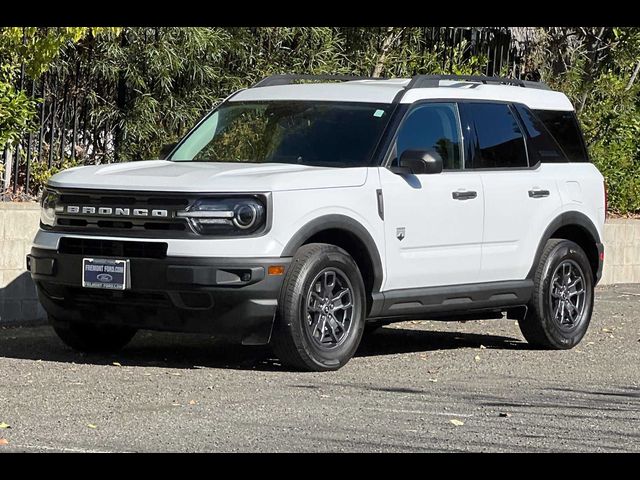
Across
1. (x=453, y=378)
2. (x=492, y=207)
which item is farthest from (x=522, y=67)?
(x=453, y=378)

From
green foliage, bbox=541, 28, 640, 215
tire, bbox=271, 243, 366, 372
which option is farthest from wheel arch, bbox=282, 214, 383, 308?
green foliage, bbox=541, 28, 640, 215

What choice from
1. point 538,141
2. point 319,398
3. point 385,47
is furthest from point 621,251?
point 319,398

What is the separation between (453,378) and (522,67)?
9986 mm

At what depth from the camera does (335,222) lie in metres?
10.2

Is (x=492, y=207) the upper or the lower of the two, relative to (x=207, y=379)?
upper

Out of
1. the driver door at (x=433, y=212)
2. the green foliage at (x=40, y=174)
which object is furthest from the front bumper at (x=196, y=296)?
the green foliage at (x=40, y=174)

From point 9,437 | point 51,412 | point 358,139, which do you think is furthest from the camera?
point 358,139

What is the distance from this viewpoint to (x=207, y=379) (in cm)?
978

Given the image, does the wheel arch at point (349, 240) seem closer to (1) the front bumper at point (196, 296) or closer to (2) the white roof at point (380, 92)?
(1) the front bumper at point (196, 296)

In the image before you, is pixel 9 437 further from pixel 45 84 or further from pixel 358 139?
pixel 45 84

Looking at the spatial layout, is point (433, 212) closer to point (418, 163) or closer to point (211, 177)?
point (418, 163)

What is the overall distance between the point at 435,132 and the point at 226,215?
81.8 inches

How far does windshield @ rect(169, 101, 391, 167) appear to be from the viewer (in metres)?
10.8

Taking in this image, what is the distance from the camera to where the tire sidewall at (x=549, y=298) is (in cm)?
1174
